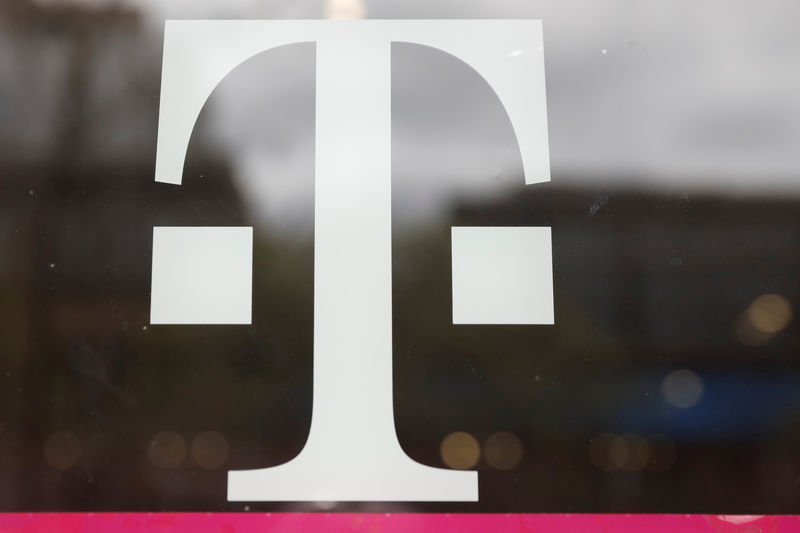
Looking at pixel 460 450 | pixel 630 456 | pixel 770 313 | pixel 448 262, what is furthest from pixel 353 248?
pixel 770 313

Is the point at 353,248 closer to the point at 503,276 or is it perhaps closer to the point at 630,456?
the point at 503,276

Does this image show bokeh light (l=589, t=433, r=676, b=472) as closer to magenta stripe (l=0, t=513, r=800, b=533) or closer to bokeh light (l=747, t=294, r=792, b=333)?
magenta stripe (l=0, t=513, r=800, b=533)

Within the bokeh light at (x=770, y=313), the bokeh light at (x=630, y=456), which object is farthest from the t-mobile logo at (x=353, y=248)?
the bokeh light at (x=770, y=313)

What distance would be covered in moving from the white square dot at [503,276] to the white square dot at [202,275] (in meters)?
0.34

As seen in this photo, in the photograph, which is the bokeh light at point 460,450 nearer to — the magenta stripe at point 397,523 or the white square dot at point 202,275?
the magenta stripe at point 397,523

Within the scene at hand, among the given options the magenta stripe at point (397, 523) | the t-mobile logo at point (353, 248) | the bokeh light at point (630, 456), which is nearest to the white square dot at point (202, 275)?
the t-mobile logo at point (353, 248)

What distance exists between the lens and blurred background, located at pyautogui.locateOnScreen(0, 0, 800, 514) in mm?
879

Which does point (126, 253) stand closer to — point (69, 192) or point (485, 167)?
point (69, 192)

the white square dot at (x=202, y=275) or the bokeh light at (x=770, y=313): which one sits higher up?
the white square dot at (x=202, y=275)

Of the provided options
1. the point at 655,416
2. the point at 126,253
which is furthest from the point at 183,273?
the point at 655,416

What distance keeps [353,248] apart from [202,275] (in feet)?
0.80

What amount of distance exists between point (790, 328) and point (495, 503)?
539 mm

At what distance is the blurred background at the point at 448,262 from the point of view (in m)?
0.88

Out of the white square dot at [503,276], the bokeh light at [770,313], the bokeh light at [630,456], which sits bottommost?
the bokeh light at [630,456]
